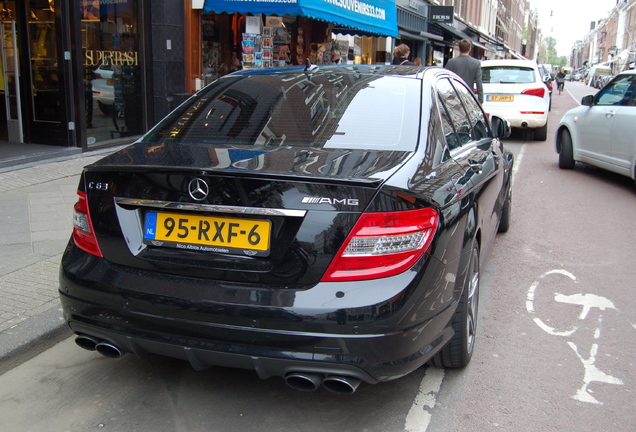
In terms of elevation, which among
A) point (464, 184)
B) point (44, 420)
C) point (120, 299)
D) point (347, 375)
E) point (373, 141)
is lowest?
point (44, 420)

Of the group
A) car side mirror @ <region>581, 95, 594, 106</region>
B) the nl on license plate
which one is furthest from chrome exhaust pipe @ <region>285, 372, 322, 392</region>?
car side mirror @ <region>581, 95, 594, 106</region>

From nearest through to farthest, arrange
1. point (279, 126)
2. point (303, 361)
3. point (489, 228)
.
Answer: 1. point (303, 361)
2. point (279, 126)
3. point (489, 228)

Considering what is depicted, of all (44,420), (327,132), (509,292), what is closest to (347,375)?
(327,132)

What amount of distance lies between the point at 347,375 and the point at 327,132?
3.95 ft

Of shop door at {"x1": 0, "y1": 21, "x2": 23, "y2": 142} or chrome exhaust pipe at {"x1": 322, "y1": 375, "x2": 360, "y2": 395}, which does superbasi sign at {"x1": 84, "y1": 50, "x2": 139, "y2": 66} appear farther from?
chrome exhaust pipe at {"x1": 322, "y1": 375, "x2": 360, "y2": 395}

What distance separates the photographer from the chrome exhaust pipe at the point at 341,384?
2.50 m

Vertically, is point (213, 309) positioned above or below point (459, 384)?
above

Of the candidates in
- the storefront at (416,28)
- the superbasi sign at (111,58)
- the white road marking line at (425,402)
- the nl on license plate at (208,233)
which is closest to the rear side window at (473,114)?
the white road marking line at (425,402)

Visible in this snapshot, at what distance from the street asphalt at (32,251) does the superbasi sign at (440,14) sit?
21.5 m

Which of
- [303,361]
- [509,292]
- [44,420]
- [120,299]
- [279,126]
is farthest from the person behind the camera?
[509,292]

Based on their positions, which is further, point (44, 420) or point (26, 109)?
point (26, 109)

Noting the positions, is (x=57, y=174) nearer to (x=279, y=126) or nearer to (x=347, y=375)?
(x=279, y=126)

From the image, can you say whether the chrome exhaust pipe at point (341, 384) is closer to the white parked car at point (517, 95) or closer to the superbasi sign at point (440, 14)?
the white parked car at point (517, 95)

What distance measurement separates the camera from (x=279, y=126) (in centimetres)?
317
